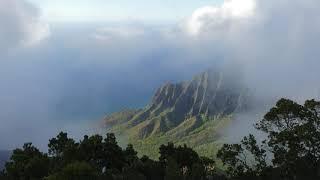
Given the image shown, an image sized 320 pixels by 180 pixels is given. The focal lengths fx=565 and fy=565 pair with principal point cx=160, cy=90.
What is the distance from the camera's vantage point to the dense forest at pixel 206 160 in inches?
4031

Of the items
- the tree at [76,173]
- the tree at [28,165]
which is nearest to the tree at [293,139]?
the tree at [76,173]

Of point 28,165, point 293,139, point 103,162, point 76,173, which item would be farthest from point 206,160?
point 293,139

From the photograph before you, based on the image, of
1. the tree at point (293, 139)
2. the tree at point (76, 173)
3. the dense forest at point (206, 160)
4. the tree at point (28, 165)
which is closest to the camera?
the tree at point (293, 139)

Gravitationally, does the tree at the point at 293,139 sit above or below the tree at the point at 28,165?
below

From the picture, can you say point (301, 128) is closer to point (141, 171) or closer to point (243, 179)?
point (243, 179)

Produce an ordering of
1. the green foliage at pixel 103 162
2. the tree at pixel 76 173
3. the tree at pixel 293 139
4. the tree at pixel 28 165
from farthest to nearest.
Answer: the tree at pixel 28 165
the green foliage at pixel 103 162
the tree at pixel 76 173
the tree at pixel 293 139

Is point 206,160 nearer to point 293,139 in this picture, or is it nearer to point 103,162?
point 103,162

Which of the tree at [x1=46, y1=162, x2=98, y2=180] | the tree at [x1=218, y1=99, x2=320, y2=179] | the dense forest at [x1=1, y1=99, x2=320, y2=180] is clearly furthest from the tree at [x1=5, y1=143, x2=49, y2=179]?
the tree at [x1=218, y1=99, x2=320, y2=179]

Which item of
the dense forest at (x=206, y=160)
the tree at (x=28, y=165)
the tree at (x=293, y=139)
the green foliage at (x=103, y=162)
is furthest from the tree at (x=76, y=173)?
the tree at (x=293, y=139)

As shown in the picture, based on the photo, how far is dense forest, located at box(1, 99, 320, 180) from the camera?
336 ft

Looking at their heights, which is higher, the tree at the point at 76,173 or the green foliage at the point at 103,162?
the green foliage at the point at 103,162

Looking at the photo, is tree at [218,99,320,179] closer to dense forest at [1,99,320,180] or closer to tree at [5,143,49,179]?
dense forest at [1,99,320,180]

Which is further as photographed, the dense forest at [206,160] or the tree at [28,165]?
the tree at [28,165]

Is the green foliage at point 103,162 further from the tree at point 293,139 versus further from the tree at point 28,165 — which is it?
the tree at point 293,139
